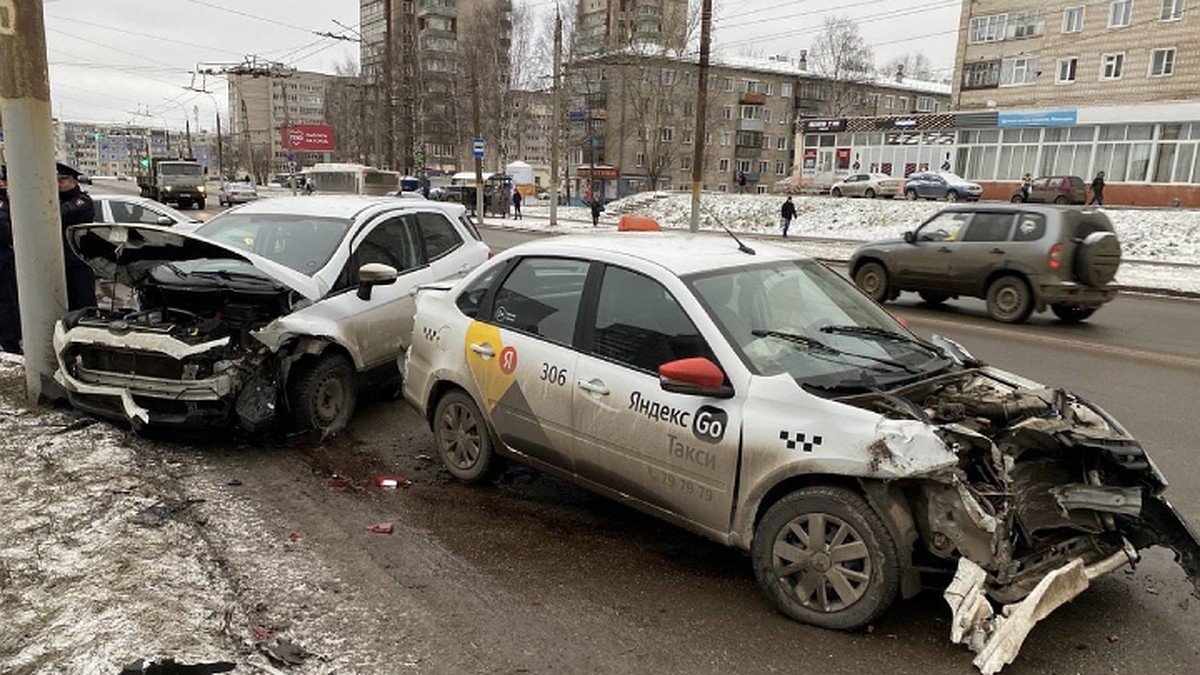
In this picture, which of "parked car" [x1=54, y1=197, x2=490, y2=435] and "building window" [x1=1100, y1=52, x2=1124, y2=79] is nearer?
"parked car" [x1=54, y1=197, x2=490, y2=435]

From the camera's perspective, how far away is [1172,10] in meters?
42.8

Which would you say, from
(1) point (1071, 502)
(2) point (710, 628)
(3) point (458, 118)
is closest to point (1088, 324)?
(1) point (1071, 502)

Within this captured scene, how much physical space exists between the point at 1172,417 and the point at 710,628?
547 cm

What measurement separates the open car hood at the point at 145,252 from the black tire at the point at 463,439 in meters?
1.72

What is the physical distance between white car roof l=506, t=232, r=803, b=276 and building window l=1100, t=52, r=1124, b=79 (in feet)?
168

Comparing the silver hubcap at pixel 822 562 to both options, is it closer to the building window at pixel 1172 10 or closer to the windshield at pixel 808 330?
the windshield at pixel 808 330

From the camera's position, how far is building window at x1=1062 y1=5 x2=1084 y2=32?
4697 centimetres

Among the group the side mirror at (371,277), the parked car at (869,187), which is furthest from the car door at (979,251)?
the parked car at (869,187)

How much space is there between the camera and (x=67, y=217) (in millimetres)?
7559

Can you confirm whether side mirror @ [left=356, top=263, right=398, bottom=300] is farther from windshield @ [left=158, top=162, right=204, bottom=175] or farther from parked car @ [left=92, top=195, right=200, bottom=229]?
windshield @ [left=158, top=162, right=204, bottom=175]

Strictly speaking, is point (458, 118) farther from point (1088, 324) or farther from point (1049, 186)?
point (1088, 324)

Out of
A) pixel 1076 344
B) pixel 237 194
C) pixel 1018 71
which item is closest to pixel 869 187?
pixel 1018 71

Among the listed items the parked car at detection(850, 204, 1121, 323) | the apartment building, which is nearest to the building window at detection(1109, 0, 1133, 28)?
the apartment building

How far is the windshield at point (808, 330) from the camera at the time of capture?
3740 mm
